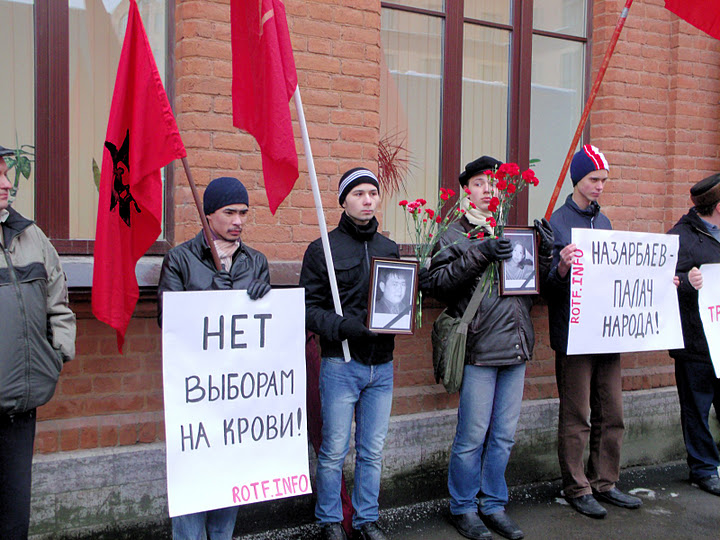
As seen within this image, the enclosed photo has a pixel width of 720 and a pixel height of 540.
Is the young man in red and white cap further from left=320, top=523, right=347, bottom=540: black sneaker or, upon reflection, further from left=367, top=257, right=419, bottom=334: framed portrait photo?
left=320, top=523, right=347, bottom=540: black sneaker

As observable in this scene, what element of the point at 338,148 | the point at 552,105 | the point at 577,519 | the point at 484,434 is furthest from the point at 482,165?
the point at 577,519

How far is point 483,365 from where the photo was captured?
13.4 feet

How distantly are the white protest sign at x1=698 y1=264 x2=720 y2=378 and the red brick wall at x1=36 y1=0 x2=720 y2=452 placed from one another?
960 mm

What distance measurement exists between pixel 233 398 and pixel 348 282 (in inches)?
34.6

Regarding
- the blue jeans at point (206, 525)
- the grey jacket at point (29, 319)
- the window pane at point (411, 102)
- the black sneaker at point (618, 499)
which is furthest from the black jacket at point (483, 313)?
the grey jacket at point (29, 319)

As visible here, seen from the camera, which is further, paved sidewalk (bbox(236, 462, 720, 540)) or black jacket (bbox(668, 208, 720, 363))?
black jacket (bbox(668, 208, 720, 363))

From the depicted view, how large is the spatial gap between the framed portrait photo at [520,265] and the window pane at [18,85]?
2.66 metres

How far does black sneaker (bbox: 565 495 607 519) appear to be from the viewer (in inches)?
179

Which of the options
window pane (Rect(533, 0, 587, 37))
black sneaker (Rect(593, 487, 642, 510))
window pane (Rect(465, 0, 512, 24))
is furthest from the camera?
window pane (Rect(533, 0, 587, 37))

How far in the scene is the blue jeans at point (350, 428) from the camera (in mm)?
3795

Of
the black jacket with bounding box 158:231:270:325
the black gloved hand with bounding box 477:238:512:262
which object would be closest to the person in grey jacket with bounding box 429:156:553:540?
the black gloved hand with bounding box 477:238:512:262

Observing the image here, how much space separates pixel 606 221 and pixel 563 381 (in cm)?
107

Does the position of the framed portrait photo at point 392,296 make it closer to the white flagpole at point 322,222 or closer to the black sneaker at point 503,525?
the white flagpole at point 322,222

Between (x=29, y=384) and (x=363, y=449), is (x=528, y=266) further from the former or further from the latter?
(x=29, y=384)
